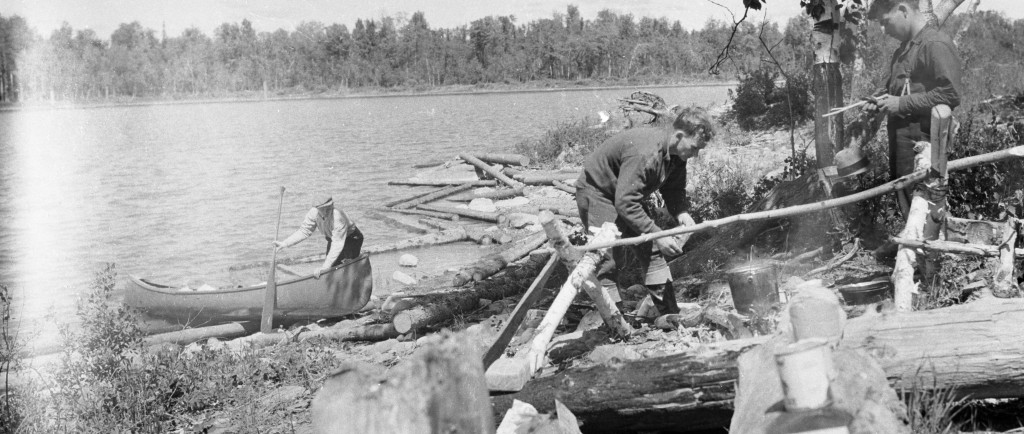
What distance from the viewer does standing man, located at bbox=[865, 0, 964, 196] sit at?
201 inches

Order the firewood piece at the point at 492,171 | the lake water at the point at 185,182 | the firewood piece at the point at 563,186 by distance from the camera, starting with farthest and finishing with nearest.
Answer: the firewood piece at the point at 492,171 < the firewood piece at the point at 563,186 < the lake water at the point at 185,182

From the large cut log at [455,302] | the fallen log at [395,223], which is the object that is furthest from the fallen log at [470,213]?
the large cut log at [455,302]

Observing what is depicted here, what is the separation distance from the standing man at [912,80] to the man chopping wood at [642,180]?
123 cm

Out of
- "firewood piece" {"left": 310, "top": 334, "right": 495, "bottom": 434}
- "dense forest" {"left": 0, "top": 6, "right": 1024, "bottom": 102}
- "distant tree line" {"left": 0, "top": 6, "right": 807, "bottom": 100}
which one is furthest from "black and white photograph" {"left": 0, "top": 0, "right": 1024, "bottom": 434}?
"distant tree line" {"left": 0, "top": 6, "right": 807, "bottom": 100}

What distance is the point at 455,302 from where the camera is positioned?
7773 millimetres

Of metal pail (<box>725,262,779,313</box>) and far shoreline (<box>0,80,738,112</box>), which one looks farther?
far shoreline (<box>0,80,738,112</box>)

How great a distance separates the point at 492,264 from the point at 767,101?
8.15 m

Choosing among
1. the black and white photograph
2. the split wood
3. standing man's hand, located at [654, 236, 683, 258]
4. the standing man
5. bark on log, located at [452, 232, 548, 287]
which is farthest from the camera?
bark on log, located at [452, 232, 548, 287]

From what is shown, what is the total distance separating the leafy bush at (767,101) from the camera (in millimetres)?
14656

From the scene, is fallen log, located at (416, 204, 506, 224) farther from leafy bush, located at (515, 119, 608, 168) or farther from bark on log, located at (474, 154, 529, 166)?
leafy bush, located at (515, 119, 608, 168)

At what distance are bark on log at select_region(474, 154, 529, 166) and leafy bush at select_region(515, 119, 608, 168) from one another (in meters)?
0.74

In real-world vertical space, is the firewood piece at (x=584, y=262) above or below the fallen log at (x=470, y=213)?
above

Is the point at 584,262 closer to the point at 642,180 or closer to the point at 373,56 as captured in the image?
the point at 642,180

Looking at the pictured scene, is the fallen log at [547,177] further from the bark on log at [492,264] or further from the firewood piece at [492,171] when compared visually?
the bark on log at [492,264]
